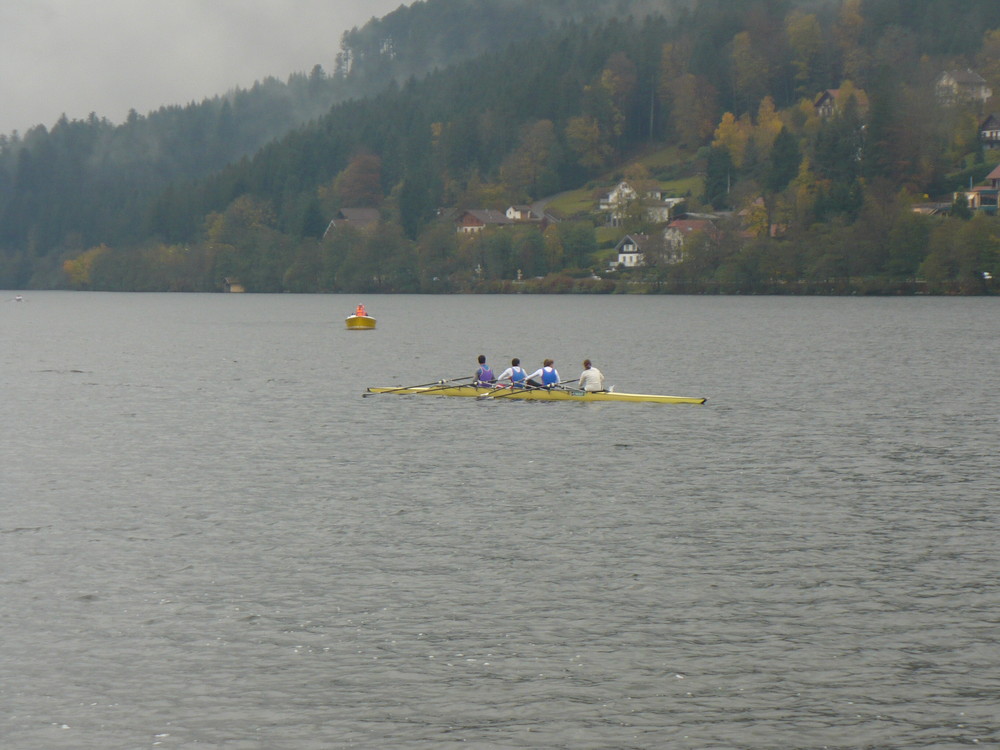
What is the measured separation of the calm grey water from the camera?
18.9 metres

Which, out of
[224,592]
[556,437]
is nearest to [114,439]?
[556,437]

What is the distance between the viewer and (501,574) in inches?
1059

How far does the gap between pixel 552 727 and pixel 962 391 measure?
52.9m

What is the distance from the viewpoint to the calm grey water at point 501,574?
744 inches

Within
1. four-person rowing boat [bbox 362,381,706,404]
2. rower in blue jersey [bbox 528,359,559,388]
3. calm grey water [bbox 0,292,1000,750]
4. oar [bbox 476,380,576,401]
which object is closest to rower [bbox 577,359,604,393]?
four-person rowing boat [bbox 362,381,706,404]

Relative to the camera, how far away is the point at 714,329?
128125 millimetres

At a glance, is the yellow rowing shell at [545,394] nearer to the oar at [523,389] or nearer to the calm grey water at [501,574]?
the oar at [523,389]

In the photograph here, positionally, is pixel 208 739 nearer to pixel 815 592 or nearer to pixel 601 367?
pixel 815 592

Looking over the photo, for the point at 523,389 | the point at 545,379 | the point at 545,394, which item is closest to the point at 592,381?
the point at 545,379

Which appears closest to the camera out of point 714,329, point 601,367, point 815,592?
point 815,592

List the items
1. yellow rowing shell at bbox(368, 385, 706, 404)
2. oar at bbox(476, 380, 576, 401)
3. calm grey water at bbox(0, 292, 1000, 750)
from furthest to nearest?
oar at bbox(476, 380, 576, 401) < yellow rowing shell at bbox(368, 385, 706, 404) < calm grey water at bbox(0, 292, 1000, 750)

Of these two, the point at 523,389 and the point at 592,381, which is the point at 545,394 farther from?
the point at 592,381

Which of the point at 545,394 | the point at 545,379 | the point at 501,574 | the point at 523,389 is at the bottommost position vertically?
the point at 501,574

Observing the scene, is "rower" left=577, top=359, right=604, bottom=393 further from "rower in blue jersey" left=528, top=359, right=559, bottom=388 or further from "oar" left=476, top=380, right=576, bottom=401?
"rower in blue jersey" left=528, top=359, right=559, bottom=388
